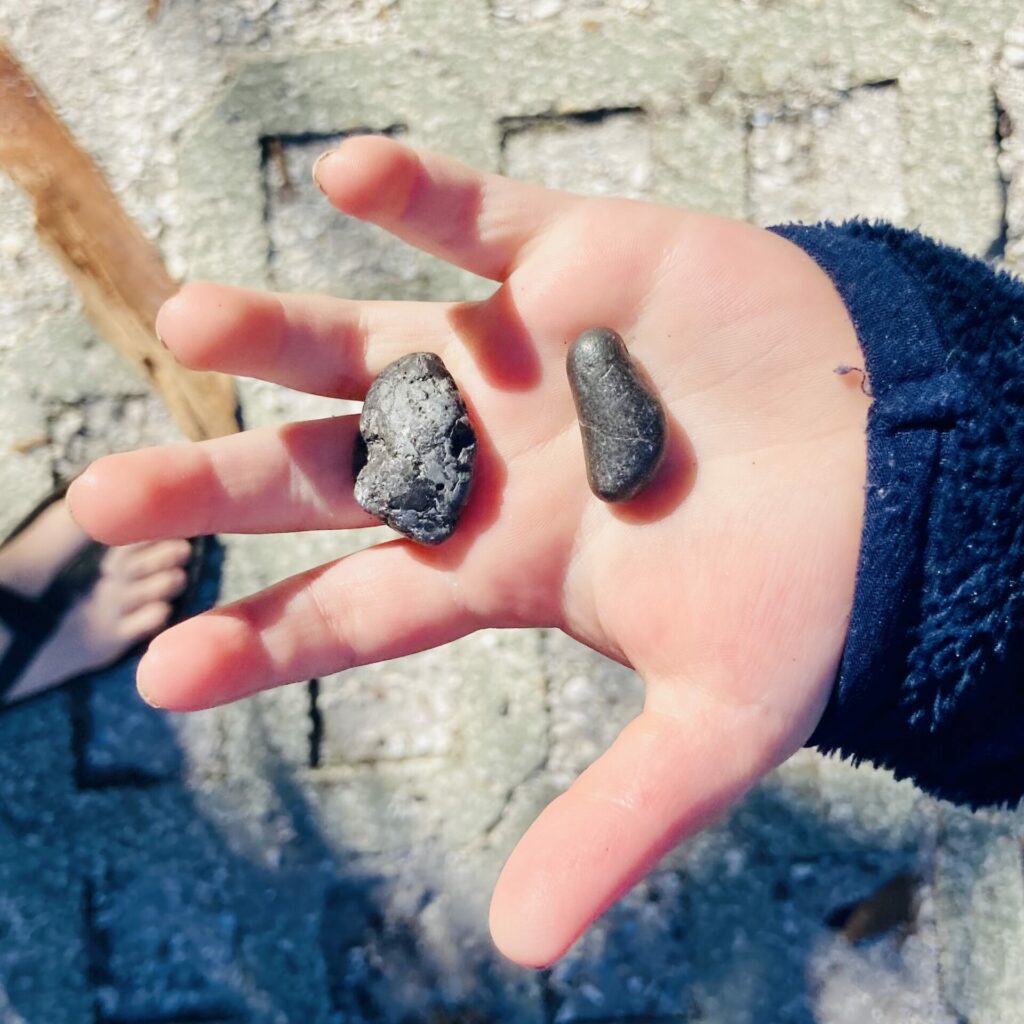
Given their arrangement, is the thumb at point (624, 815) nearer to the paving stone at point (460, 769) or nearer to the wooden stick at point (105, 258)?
the paving stone at point (460, 769)

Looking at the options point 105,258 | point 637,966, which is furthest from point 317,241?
point 637,966

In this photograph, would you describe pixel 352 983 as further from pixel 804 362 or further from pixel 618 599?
pixel 804 362

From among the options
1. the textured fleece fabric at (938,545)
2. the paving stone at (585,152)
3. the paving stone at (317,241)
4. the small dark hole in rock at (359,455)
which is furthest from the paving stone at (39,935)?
the paving stone at (585,152)

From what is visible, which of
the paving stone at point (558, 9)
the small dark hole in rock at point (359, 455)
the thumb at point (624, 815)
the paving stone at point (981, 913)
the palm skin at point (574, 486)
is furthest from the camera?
the paving stone at point (558, 9)

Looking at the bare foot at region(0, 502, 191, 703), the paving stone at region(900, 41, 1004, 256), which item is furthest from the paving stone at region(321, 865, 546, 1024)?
the paving stone at region(900, 41, 1004, 256)

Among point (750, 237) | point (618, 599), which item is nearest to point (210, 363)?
point (618, 599)

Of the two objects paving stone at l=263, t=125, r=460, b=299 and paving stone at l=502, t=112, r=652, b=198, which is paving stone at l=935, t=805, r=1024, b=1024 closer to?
paving stone at l=502, t=112, r=652, b=198
